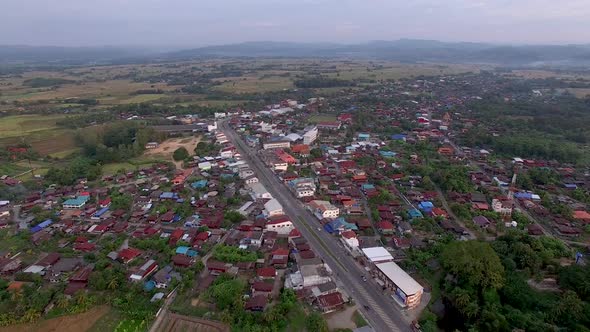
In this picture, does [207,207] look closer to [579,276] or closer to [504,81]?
[579,276]

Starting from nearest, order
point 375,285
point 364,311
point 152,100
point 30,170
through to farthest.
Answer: point 364,311 → point 375,285 → point 30,170 → point 152,100

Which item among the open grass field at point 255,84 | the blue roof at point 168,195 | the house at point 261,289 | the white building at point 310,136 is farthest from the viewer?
the open grass field at point 255,84

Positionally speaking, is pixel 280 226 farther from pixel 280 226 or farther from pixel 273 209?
pixel 273 209

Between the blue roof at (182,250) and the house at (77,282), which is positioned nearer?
the house at (77,282)

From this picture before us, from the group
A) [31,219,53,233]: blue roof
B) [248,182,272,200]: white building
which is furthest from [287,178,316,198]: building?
[31,219,53,233]: blue roof

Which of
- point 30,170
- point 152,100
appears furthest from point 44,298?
point 152,100

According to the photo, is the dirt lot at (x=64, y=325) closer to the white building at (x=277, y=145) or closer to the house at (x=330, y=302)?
the house at (x=330, y=302)

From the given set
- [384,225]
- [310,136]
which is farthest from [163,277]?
[310,136]

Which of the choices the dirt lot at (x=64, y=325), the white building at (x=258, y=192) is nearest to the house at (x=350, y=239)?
the white building at (x=258, y=192)
